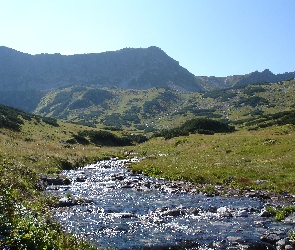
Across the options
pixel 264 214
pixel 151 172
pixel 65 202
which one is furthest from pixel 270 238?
pixel 151 172

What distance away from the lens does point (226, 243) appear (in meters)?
13.3

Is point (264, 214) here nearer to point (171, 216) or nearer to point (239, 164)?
point (171, 216)

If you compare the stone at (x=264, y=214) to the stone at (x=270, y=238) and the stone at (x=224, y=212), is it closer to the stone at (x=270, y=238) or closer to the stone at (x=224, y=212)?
the stone at (x=224, y=212)

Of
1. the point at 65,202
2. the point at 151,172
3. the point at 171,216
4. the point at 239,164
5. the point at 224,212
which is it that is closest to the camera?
the point at 171,216

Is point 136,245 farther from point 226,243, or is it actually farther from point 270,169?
point 270,169

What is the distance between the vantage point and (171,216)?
17516 millimetres

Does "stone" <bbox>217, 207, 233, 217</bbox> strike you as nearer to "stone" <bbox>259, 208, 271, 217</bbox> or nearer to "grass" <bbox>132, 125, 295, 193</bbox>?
"stone" <bbox>259, 208, 271, 217</bbox>

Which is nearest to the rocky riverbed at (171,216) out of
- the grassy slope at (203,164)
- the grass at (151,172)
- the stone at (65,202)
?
the stone at (65,202)

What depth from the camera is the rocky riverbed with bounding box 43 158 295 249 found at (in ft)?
44.4

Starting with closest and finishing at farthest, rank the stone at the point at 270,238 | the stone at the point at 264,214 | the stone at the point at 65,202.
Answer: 1. the stone at the point at 270,238
2. the stone at the point at 264,214
3. the stone at the point at 65,202

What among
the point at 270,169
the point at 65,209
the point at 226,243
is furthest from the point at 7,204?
the point at 270,169

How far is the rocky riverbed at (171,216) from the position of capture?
1354 centimetres

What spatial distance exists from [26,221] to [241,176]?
69.7ft

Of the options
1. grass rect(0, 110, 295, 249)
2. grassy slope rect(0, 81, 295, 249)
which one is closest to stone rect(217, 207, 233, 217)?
grass rect(0, 110, 295, 249)
